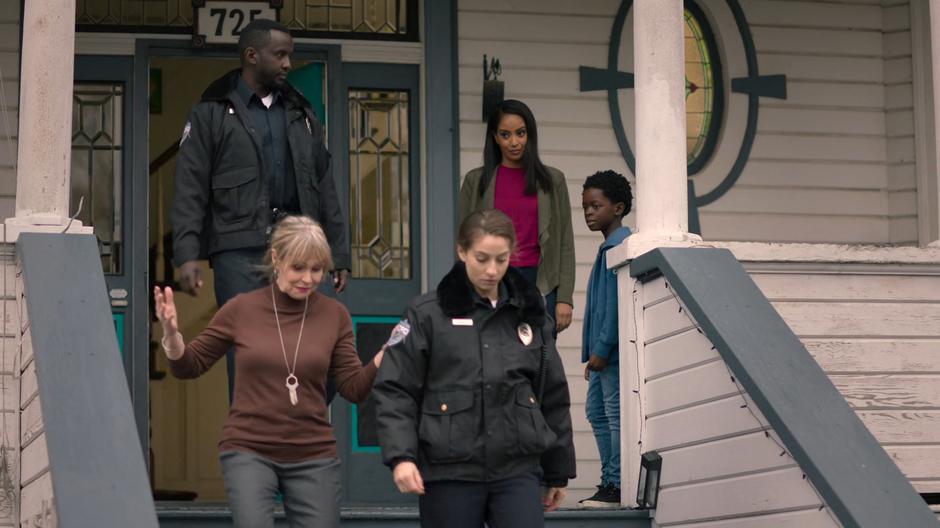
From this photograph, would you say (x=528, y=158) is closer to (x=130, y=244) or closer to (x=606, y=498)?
(x=606, y=498)

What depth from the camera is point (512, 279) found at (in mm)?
5793

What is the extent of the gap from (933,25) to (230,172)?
362 centimetres

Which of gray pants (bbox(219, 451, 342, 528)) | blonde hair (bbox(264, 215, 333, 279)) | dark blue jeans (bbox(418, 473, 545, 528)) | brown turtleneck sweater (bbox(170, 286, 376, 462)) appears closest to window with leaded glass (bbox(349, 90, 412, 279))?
brown turtleneck sweater (bbox(170, 286, 376, 462))

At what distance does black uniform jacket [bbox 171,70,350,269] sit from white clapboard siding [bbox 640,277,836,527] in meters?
1.42

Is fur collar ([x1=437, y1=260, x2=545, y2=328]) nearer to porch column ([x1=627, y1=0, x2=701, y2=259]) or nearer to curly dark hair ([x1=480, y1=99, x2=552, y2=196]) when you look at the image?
porch column ([x1=627, y1=0, x2=701, y2=259])

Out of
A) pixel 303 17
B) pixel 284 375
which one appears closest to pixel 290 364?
pixel 284 375

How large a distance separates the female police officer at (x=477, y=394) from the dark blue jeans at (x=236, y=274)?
111cm

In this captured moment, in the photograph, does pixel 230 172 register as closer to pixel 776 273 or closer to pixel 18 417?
pixel 18 417

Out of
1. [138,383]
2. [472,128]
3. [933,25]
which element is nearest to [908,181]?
[933,25]

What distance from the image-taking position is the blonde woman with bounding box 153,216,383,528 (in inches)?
220

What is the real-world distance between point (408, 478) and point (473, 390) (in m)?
0.42

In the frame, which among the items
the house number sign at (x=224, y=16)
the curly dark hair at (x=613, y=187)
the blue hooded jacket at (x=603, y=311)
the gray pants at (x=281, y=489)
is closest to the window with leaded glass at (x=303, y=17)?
the house number sign at (x=224, y=16)

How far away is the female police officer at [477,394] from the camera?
558cm

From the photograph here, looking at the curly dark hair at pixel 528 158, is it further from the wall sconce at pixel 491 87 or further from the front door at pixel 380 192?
the front door at pixel 380 192
